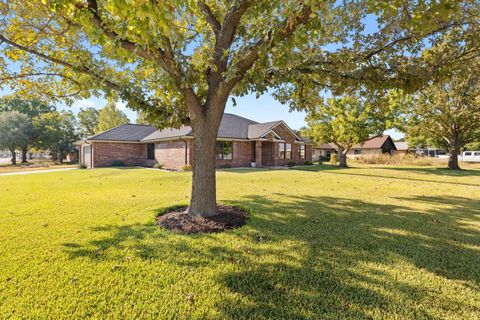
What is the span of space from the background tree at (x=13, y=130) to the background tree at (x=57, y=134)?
1565 mm

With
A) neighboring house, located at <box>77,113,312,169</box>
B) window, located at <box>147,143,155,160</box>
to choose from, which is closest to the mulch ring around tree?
neighboring house, located at <box>77,113,312,169</box>

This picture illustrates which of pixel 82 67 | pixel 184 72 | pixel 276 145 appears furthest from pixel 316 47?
pixel 276 145

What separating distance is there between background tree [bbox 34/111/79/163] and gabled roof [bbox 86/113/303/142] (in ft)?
59.7

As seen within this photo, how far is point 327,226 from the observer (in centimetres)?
534

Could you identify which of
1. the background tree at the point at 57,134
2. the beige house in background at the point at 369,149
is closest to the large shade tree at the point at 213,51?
the background tree at the point at 57,134

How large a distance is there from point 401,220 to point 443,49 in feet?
14.2

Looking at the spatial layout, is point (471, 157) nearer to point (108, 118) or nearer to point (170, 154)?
point (170, 154)

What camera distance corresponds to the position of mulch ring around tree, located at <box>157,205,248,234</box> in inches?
197

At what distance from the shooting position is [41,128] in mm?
38219

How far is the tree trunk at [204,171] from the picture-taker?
542 centimetres

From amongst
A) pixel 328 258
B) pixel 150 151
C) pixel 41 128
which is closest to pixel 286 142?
pixel 150 151

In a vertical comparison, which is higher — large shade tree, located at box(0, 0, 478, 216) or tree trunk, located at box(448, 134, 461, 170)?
large shade tree, located at box(0, 0, 478, 216)

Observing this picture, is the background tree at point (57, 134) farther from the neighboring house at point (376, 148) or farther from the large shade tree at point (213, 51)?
the neighboring house at point (376, 148)

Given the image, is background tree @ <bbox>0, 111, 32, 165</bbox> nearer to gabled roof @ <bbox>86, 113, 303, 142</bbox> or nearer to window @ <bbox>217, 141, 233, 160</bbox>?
gabled roof @ <bbox>86, 113, 303, 142</bbox>
